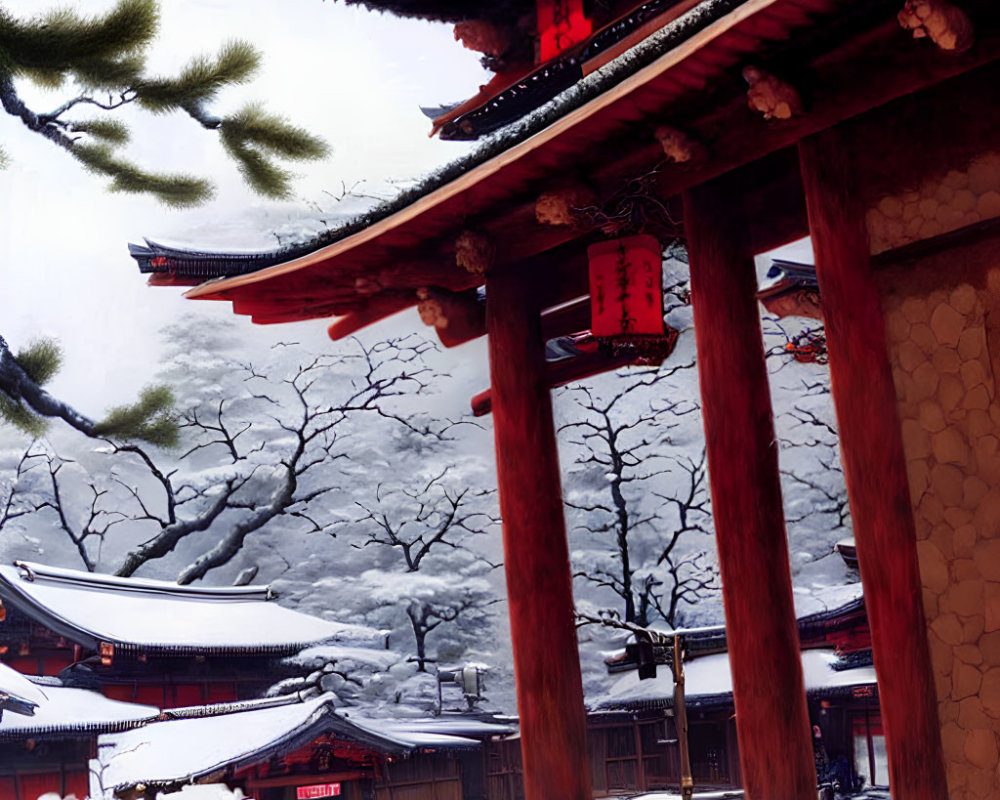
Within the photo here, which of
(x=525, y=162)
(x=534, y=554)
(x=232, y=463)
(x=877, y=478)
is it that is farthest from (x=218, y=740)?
(x=232, y=463)

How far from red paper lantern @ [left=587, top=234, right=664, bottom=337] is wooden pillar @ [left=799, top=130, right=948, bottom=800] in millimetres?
1190

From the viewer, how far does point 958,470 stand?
Result: 3.68m

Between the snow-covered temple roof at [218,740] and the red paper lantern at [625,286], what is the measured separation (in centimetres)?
871

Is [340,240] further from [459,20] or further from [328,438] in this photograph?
[328,438]

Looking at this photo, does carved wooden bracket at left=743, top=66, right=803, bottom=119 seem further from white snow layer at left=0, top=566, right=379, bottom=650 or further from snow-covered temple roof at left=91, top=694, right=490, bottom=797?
white snow layer at left=0, top=566, right=379, bottom=650

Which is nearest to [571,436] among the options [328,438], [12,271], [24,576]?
[328,438]

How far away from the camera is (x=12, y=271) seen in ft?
105

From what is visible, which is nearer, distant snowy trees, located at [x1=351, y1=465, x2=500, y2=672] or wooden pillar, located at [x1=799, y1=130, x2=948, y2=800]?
wooden pillar, located at [x1=799, y1=130, x2=948, y2=800]

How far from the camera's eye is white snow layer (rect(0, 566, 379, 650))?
49.8ft

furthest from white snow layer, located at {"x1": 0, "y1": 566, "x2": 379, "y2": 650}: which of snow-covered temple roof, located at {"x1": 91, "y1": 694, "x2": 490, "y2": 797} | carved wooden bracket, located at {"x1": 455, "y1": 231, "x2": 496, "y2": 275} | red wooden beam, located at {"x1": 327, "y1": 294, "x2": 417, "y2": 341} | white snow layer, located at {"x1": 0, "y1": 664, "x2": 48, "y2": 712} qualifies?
carved wooden bracket, located at {"x1": 455, "y1": 231, "x2": 496, "y2": 275}

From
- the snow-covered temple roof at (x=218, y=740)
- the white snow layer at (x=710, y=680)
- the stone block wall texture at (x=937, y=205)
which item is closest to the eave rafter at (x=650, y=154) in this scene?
the stone block wall texture at (x=937, y=205)

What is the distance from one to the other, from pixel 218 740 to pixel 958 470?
11.0m

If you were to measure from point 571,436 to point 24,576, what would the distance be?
1451cm

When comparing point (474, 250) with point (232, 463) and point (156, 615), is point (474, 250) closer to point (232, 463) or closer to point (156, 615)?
point (156, 615)
